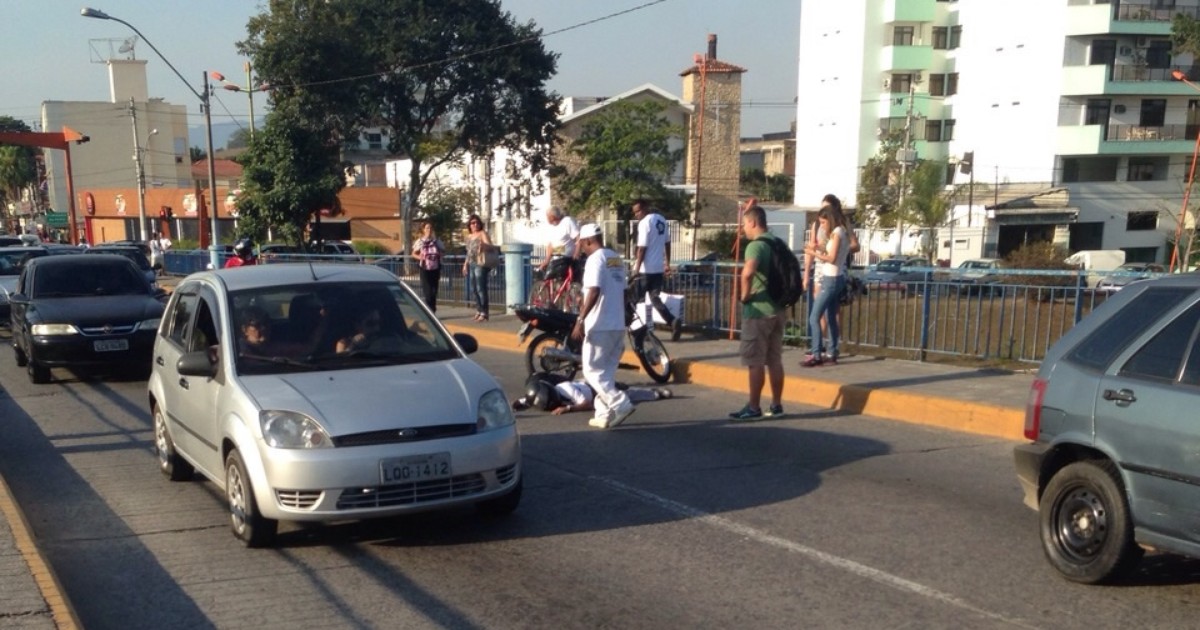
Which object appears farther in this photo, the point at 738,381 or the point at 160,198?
the point at 160,198

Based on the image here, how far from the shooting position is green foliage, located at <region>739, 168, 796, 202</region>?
80812mm


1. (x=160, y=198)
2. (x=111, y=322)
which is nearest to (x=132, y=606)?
(x=111, y=322)

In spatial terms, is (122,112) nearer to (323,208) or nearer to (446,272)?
(323,208)

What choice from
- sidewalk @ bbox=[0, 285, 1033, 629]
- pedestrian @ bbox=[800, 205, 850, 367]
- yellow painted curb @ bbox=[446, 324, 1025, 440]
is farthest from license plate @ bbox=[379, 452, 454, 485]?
pedestrian @ bbox=[800, 205, 850, 367]

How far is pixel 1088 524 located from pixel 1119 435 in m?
0.55

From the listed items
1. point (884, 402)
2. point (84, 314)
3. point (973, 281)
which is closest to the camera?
point (884, 402)

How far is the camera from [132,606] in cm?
524

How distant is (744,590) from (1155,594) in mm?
2004

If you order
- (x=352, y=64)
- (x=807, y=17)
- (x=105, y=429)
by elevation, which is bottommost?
(x=105, y=429)

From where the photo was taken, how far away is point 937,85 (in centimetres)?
6056

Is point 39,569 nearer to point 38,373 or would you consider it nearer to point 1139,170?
point 38,373

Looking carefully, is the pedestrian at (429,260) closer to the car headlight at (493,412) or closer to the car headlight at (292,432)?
the car headlight at (493,412)

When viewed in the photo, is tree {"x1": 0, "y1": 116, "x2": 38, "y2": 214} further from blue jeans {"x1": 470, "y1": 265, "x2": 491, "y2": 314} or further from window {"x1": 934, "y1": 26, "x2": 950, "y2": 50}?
blue jeans {"x1": 470, "y1": 265, "x2": 491, "y2": 314}

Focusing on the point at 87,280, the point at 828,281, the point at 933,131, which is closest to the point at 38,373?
the point at 87,280
